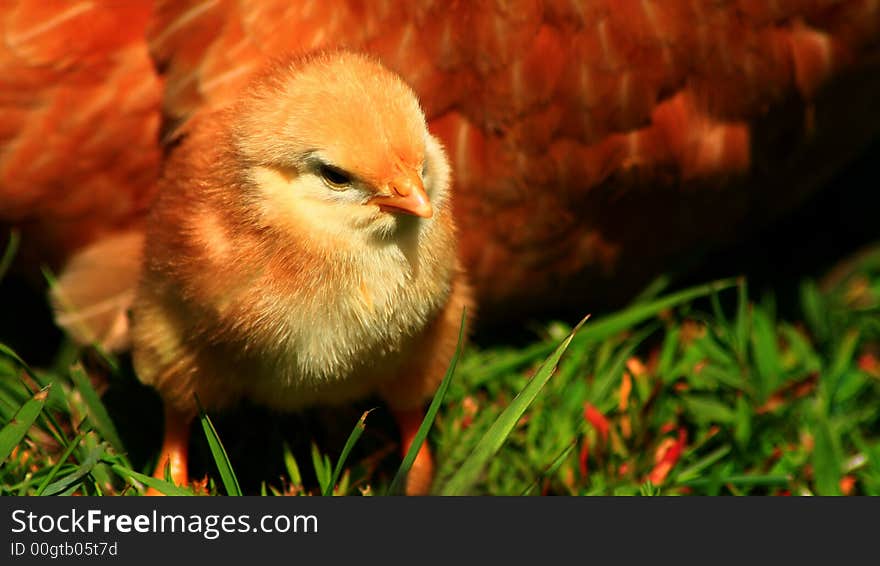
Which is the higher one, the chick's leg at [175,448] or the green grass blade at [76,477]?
the green grass blade at [76,477]

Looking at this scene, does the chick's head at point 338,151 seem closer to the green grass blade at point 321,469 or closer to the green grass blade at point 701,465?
the green grass blade at point 321,469

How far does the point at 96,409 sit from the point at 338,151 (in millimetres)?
654

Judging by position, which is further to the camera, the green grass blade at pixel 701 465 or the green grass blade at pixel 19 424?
the green grass blade at pixel 701 465

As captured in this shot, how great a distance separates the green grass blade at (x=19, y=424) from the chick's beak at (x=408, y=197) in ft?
1.93

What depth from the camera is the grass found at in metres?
1.64

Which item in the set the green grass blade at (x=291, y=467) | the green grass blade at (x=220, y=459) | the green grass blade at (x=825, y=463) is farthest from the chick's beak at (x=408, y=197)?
the green grass blade at (x=825, y=463)

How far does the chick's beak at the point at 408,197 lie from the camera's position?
1.30m

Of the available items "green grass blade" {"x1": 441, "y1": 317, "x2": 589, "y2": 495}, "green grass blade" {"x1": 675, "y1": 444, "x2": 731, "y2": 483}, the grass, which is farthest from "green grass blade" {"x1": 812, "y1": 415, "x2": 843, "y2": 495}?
"green grass blade" {"x1": 441, "y1": 317, "x2": 589, "y2": 495}

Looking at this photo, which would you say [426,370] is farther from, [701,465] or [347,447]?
[701,465]

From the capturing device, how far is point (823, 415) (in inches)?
75.0

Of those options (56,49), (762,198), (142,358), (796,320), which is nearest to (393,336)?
(142,358)

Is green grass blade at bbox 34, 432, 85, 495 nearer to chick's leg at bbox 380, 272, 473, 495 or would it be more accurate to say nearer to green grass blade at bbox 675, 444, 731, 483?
chick's leg at bbox 380, 272, 473, 495

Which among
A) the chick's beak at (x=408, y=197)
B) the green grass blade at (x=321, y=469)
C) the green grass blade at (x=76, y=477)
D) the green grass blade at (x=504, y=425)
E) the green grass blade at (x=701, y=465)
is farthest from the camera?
the green grass blade at (x=701, y=465)

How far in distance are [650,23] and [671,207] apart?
0.35 m
